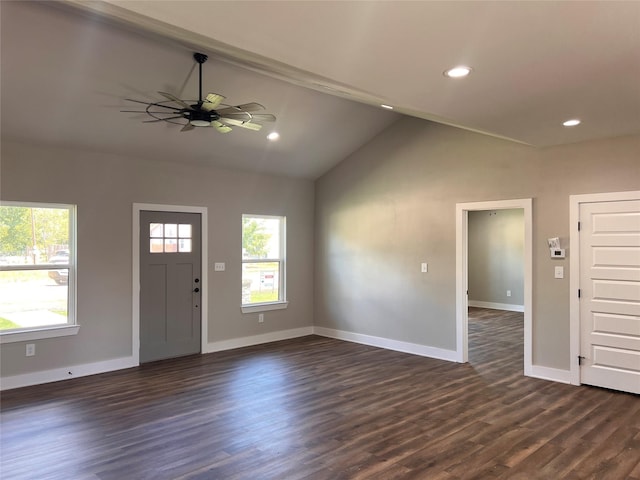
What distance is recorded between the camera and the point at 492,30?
2.23 m

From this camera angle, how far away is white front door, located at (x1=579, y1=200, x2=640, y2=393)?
453cm

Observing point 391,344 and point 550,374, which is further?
point 391,344

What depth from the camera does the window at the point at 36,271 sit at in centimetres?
481

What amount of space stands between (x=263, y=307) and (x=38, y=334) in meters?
3.03

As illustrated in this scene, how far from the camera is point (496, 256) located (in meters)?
10.5

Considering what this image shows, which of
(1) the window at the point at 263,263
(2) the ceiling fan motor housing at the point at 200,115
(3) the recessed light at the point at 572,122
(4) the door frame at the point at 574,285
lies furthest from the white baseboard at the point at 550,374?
(2) the ceiling fan motor housing at the point at 200,115

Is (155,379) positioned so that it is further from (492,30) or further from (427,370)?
(492,30)

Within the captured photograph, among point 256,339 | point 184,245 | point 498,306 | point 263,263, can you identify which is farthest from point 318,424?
point 498,306

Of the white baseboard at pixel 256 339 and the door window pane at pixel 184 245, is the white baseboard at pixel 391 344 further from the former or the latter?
the door window pane at pixel 184 245

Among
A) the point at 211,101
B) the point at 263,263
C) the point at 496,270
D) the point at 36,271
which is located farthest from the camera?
the point at 496,270

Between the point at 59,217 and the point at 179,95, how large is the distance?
2.04 m

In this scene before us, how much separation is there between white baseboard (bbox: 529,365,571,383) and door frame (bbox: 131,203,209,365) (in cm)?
425

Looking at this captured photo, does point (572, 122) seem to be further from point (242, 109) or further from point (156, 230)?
point (156, 230)

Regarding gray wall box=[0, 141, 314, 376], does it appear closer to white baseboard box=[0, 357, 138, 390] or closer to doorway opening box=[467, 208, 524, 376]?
white baseboard box=[0, 357, 138, 390]
